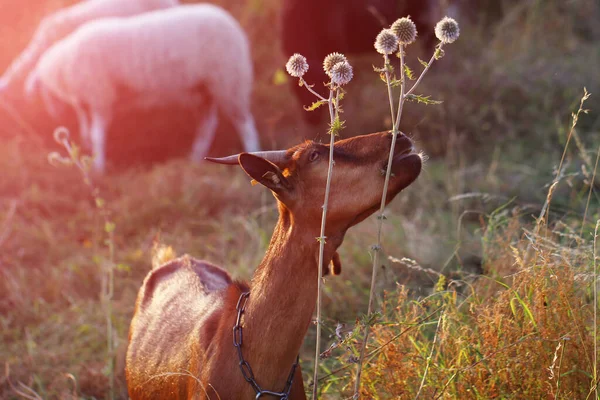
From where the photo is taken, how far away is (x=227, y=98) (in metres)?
7.47

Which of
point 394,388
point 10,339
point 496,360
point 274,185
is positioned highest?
point 274,185

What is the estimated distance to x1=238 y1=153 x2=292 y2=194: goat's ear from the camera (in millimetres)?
2258

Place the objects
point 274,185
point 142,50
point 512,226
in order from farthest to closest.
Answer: point 142,50 → point 512,226 → point 274,185

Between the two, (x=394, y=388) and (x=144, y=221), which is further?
(x=144, y=221)

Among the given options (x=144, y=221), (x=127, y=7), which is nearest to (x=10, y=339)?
(x=144, y=221)

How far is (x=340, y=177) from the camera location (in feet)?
7.88

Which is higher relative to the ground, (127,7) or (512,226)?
(127,7)

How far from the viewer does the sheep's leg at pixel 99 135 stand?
23.3 ft

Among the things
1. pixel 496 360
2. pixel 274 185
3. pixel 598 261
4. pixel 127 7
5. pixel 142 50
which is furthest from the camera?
pixel 127 7

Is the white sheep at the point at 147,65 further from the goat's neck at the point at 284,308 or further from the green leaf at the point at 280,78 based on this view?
the goat's neck at the point at 284,308

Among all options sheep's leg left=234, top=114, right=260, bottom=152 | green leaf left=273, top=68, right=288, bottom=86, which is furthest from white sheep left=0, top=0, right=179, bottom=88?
sheep's leg left=234, top=114, right=260, bottom=152

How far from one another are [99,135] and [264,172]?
17.1 ft

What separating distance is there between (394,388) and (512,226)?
3.23 feet

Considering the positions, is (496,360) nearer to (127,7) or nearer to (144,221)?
(144,221)
